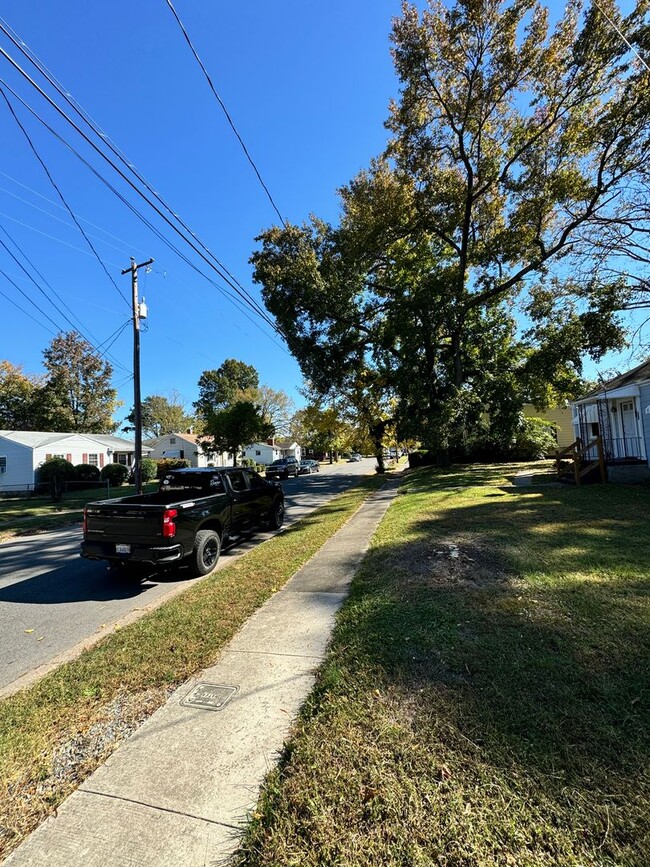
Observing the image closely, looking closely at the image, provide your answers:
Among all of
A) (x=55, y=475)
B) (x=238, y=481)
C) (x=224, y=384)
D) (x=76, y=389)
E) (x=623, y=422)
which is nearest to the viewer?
(x=238, y=481)

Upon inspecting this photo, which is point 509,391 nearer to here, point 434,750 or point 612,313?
point 612,313

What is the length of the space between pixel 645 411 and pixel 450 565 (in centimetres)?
1303

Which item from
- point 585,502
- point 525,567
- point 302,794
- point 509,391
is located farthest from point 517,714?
point 509,391

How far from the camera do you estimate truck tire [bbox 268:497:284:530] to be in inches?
399

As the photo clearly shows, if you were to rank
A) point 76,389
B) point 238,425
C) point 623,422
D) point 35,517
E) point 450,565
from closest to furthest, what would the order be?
point 450,565
point 35,517
point 623,422
point 238,425
point 76,389

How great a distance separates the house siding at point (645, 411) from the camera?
544 inches

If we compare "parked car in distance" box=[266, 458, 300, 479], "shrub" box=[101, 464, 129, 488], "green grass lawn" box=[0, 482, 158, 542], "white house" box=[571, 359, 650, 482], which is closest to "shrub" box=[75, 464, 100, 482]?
"shrub" box=[101, 464, 129, 488]

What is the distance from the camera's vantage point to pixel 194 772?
232 centimetres

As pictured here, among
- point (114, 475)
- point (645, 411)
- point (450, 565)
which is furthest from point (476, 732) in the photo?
point (114, 475)

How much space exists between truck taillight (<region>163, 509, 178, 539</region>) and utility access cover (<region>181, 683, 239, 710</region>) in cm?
282

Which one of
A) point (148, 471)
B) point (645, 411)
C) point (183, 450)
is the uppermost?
point (183, 450)

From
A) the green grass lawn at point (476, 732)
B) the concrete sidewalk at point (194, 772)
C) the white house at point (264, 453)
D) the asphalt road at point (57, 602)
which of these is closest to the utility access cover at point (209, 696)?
the concrete sidewalk at point (194, 772)

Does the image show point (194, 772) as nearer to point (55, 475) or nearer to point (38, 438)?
point (55, 475)

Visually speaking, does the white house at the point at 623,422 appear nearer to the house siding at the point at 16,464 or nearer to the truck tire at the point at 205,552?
the truck tire at the point at 205,552
